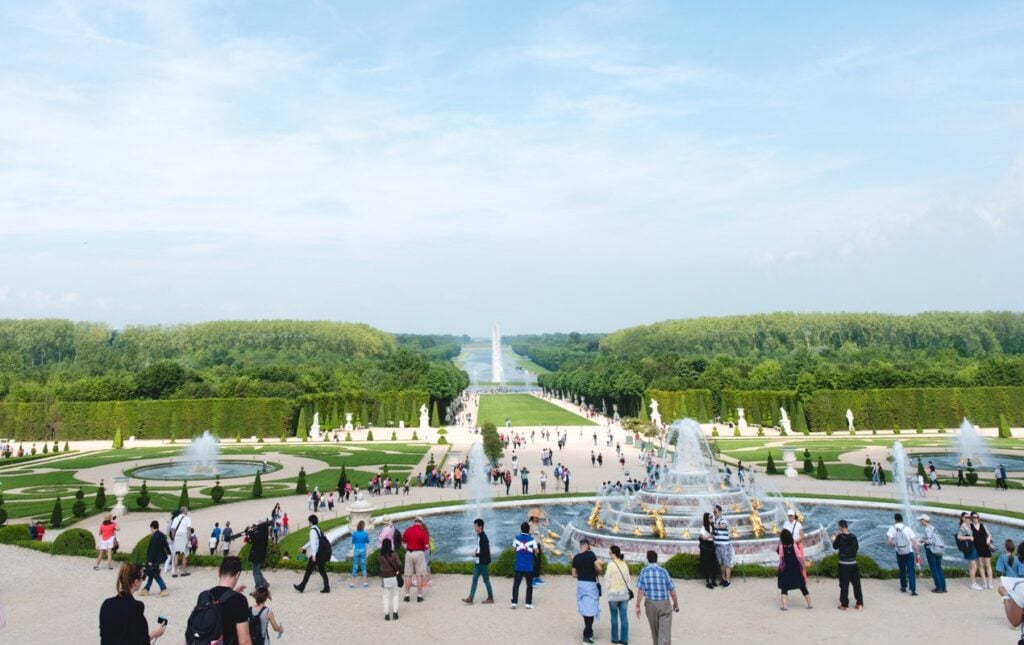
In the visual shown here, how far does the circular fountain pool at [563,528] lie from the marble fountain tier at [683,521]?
623 mm

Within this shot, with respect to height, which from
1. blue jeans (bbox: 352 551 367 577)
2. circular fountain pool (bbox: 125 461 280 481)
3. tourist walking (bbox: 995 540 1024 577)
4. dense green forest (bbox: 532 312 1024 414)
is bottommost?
blue jeans (bbox: 352 551 367 577)

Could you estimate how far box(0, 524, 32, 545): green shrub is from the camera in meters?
21.7

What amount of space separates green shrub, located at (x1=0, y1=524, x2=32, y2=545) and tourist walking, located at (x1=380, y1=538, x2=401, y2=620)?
47.8 ft

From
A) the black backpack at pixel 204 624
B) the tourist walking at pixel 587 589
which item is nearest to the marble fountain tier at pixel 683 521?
the tourist walking at pixel 587 589

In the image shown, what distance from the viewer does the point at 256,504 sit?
3075 cm

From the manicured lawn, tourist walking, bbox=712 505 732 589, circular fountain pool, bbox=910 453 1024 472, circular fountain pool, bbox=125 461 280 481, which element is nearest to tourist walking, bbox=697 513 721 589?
tourist walking, bbox=712 505 732 589

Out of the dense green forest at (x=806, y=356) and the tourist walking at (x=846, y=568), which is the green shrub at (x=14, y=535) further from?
the dense green forest at (x=806, y=356)

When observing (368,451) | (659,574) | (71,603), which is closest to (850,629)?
(659,574)

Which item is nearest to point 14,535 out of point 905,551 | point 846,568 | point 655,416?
point 846,568

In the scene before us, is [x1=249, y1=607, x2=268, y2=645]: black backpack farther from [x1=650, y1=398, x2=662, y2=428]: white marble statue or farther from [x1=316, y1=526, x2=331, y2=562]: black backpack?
[x1=650, y1=398, x2=662, y2=428]: white marble statue

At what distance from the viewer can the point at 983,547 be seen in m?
14.8

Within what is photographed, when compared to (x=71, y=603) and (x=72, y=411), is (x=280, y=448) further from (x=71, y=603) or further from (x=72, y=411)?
(x=71, y=603)

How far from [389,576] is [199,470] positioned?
36849mm

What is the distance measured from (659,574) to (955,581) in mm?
9173
